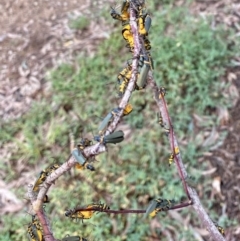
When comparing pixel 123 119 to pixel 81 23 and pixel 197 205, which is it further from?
pixel 197 205

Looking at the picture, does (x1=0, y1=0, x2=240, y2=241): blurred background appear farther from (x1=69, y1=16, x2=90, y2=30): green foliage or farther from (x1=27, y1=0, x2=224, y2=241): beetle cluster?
(x1=27, y1=0, x2=224, y2=241): beetle cluster

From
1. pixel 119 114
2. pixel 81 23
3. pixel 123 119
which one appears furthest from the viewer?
pixel 81 23

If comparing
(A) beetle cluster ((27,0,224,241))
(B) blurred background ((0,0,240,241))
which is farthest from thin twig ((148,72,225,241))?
(B) blurred background ((0,0,240,241))

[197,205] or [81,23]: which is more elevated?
[81,23]

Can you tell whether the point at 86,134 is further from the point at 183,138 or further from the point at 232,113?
the point at 232,113

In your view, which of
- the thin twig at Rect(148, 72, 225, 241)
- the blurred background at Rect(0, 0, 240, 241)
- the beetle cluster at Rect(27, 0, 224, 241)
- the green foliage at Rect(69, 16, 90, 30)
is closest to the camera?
the beetle cluster at Rect(27, 0, 224, 241)

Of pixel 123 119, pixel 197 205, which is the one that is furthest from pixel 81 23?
pixel 197 205

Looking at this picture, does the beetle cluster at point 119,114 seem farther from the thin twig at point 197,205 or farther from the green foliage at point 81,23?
the green foliage at point 81,23

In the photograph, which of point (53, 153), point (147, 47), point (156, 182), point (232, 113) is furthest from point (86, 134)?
point (147, 47)

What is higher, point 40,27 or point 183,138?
point 40,27
